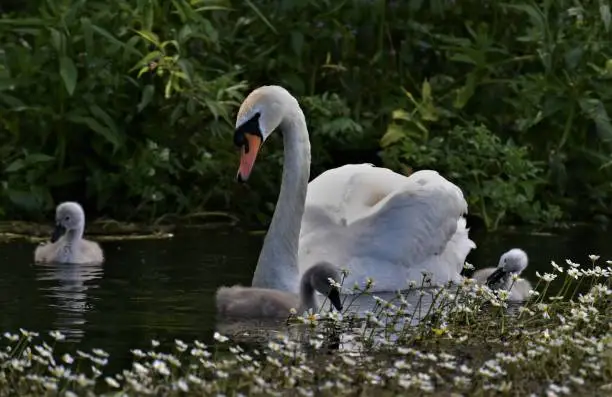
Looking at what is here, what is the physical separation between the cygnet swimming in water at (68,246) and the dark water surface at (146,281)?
12 centimetres

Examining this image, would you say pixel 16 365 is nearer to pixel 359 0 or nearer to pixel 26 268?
pixel 26 268

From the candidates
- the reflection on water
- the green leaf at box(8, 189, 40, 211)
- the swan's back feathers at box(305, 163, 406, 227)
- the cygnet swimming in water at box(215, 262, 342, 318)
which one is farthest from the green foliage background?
the cygnet swimming in water at box(215, 262, 342, 318)

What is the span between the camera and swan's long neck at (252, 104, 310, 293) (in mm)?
10953

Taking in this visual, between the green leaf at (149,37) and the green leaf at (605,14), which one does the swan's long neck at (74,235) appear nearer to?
the green leaf at (149,37)

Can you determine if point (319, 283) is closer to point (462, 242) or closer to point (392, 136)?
point (462, 242)

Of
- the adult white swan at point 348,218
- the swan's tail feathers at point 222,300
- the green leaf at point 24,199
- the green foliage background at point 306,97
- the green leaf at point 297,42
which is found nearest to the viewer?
the swan's tail feathers at point 222,300

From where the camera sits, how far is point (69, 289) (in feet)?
37.4

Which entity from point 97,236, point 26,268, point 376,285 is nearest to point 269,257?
point 376,285

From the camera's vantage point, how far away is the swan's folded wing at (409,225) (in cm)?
1148

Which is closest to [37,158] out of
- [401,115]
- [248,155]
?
[401,115]

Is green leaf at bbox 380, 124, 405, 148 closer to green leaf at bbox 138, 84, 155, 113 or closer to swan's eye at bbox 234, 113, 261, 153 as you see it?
green leaf at bbox 138, 84, 155, 113

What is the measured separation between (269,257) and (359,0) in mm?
4999

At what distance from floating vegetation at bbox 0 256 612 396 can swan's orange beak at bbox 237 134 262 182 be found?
3.89 feet

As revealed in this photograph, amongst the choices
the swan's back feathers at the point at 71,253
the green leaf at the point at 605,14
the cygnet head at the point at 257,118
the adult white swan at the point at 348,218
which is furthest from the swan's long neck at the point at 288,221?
the green leaf at the point at 605,14
